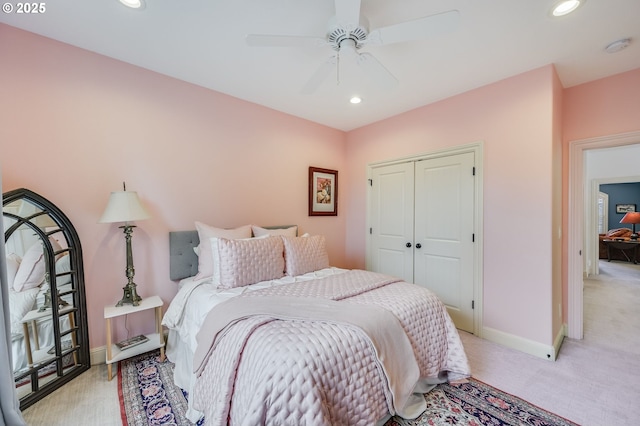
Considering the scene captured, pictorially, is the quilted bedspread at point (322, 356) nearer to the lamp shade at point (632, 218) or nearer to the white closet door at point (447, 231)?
the white closet door at point (447, 231)

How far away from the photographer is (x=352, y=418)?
1311 mm

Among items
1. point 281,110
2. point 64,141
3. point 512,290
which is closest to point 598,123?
point 512,290

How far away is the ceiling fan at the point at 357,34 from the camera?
137cm

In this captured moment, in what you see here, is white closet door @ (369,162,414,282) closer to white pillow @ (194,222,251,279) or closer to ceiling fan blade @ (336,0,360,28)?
white pillow @ (194,222,251,279)

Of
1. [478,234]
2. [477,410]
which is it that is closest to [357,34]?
[478,234]

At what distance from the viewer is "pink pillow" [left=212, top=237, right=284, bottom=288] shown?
2164 mm

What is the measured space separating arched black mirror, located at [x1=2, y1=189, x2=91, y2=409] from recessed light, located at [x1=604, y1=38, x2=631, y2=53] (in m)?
4.45

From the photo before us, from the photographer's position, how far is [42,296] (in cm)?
191

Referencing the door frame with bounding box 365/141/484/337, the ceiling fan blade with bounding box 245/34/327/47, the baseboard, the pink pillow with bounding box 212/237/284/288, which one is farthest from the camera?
the door frame with bounding box 365/141/484/337

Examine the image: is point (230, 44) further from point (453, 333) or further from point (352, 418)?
point (453, 333)

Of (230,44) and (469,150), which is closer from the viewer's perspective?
(230,44)

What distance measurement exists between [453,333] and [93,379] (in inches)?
110

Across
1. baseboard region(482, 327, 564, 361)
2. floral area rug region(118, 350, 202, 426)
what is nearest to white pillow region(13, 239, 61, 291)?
Answer: floral area rug region(118, 350, 202, 426)

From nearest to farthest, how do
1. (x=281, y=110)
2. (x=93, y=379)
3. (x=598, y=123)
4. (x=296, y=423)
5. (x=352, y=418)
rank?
(x=296, y=423) < (x=352, y=418) < (x=93, y=379) < (x=598, y=123) < (x=281, y=110)
